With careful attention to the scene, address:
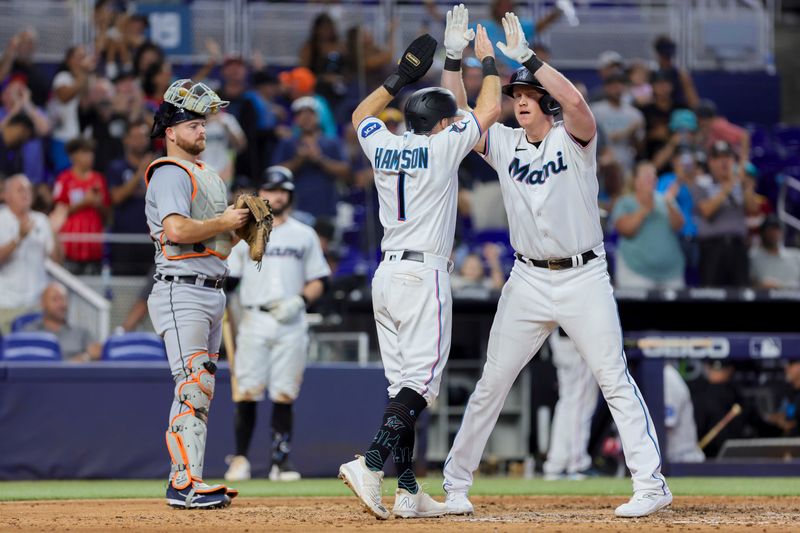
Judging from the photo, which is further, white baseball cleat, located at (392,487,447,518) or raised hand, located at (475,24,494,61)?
raised hand, located at (475,24,494,61)

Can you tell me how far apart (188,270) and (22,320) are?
5110 millimetres

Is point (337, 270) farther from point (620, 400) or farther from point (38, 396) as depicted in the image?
point (620, 400)

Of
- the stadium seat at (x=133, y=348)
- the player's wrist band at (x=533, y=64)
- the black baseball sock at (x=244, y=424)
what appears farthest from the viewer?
the stadium seat at (x=133, y=348)

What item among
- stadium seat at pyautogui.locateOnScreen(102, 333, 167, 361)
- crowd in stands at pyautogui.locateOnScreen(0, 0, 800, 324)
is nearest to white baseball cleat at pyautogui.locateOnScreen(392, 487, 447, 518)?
stadium seat at pyautogui.locateOnScreen(102, 333, 167, 361)

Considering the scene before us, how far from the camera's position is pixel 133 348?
10352 mm

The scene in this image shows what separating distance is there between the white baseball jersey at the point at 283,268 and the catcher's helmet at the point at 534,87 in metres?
3.55

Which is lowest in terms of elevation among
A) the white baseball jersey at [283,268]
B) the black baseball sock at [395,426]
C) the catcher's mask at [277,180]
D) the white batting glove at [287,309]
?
the black baseball sock at [395,426]

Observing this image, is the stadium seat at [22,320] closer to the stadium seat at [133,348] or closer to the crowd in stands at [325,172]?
the crowd in stands at [325,172]

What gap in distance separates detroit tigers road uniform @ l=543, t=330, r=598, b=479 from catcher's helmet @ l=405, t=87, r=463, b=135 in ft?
12.9

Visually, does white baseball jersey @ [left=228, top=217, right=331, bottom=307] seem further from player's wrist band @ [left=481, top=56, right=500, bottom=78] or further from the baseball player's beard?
player's wrist band @ [left=481, top=56, right=500, bottom=78]

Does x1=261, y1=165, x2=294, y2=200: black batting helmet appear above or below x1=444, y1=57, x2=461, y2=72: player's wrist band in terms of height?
below

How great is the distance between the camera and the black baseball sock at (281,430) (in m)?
9.33

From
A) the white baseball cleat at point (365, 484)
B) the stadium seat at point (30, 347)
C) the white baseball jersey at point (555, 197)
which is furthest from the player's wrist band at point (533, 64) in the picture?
the stadium seat at point (30, 347)

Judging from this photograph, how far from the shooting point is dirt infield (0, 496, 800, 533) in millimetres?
5309
